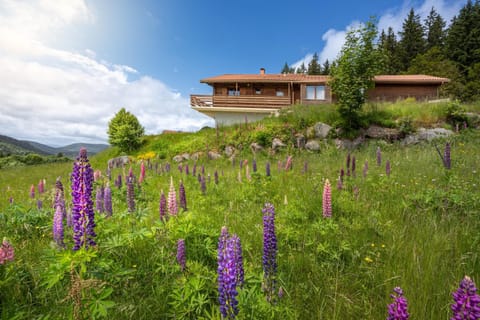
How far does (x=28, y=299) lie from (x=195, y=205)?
2827mm

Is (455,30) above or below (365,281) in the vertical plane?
above

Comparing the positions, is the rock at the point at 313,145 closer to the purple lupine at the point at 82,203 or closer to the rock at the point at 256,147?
the rock at the point at 256,147

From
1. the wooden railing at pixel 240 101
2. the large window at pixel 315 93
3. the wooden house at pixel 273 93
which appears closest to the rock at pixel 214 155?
the wooden house at pixel 273 93

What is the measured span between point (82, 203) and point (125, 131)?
18535 mm

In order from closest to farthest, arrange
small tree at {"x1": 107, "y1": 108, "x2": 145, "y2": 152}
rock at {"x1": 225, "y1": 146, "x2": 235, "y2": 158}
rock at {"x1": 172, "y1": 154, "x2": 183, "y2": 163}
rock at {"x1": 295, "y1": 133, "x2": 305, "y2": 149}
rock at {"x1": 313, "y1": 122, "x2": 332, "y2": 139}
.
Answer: rock at {"x1": 295, "y1": 133, "x2": 305, "y2": 149} < rock at {"x1": 313, "y1": 122, "x2": 332, "y2": 139} < rock at {"x1": 225, "y1": 146, "x2": 235, "y2": 158} < rock at {"x1": 172, "y1": 154, "x2": 183, "y2": 163} < small tree at {"x1": 107, "y1": 108, "x2": 145, "y2": 152}

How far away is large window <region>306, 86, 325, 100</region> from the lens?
26.6m

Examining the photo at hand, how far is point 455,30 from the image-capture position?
43.8m

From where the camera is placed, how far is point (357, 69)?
1286 centimetres

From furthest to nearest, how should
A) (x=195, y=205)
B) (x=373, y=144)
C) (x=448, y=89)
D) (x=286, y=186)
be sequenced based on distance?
(x=448, y=89) < (x=373, y=144) < (x=286, y=186) < (x=195, y=205)

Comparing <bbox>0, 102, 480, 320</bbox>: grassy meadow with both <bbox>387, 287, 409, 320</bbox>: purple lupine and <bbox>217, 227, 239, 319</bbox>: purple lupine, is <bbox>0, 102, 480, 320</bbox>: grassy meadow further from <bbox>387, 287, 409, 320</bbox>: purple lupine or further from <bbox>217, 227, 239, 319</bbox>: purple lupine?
<bbox>387, 287, 409, 320</bbox>: purple lupine

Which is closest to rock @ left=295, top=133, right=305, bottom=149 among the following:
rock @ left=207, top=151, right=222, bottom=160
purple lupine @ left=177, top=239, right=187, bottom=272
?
rock @ left=207, top=151, right=222, bottom=160

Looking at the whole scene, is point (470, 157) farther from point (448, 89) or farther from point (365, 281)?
point (448, 89)

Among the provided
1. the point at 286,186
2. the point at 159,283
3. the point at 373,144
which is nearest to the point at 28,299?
the point at 159,283

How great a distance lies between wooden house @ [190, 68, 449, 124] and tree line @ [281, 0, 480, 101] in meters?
2.21
